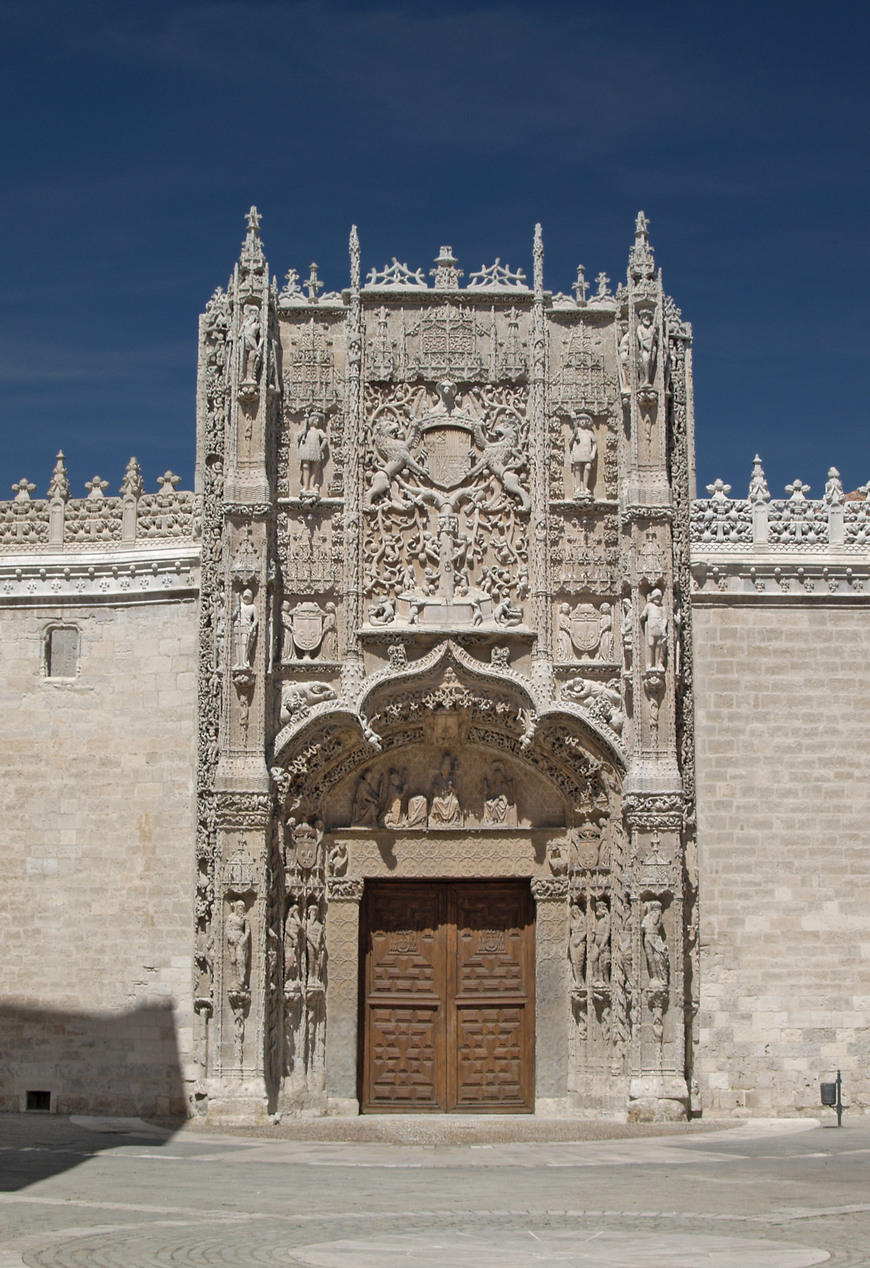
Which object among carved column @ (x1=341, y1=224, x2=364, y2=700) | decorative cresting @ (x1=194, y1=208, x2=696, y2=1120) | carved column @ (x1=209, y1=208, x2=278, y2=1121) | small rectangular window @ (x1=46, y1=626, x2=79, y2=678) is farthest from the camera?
small rectangular window @ (x1=46, y1=626, x2=79, y2=678)

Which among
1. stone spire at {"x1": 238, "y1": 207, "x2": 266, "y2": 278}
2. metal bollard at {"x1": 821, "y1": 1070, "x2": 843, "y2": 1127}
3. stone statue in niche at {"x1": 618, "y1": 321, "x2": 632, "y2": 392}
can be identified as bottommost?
metal bollard at {"x1": 821, "y1": 1070, "x2": 843, "y2": 1127}

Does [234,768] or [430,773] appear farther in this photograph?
[430,773]

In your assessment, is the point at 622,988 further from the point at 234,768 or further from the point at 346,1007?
the point at 234,768

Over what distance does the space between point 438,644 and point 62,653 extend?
430 cm

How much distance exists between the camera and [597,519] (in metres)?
16.8

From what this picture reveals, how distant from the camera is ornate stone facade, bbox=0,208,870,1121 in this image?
52.1 ft

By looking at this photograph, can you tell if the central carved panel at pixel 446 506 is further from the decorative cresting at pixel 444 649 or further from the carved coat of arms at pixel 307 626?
the carved coat of arms at pixel 307 626

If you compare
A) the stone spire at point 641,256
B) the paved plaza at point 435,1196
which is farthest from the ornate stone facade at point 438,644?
the paved plaza at point 435,1196

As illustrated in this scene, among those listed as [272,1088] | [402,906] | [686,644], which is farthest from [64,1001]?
[686,644]

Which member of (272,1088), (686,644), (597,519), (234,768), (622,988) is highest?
(597,519)

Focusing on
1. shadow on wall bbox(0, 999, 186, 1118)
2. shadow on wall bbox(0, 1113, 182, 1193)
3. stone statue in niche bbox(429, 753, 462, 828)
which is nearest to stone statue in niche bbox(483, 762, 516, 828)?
stone statue in niche bbox(429, 753, 462, 828)

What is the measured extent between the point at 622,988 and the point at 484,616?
4.18 meters

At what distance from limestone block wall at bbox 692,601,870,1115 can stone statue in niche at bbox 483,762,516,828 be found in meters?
2.05

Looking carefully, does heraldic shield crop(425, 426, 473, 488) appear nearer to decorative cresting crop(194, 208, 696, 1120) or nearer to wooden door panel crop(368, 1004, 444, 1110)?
decorative cresting crop(194, 208, 696, 1120)
